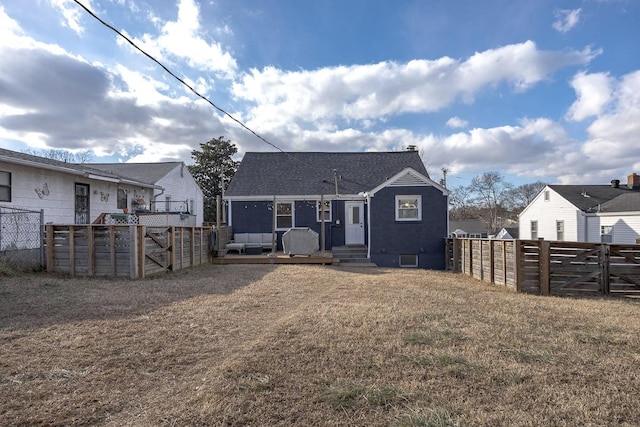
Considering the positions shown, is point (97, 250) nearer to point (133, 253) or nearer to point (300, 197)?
point (133, 253)

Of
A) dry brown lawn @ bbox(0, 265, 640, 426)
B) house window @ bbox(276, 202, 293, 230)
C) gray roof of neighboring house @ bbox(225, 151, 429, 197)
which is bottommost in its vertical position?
dry brown lawn @ bbox(0, 265, 640, 426)

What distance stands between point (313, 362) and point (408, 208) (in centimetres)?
1289

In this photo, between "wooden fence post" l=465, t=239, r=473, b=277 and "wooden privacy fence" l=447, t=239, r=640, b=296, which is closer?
"wooden privacy fence" l=447, t=239, r=640, b=296

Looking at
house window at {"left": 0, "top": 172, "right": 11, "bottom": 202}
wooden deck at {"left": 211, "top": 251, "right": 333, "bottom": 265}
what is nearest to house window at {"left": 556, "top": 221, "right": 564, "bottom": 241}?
wooden deck at {"left": 211, "top": 251, "right": 333, "bottom": 265}

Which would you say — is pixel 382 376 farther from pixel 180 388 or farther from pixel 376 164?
pixel 376 164

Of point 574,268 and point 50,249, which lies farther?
point 50,249

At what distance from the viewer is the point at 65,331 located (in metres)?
5.11

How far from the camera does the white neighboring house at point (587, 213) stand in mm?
23562

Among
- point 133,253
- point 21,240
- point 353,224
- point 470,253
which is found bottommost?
point 470,253

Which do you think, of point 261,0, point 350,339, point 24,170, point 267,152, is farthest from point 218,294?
point 267,152

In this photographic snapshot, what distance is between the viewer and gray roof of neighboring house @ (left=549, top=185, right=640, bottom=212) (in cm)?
2394

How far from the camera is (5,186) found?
11.5 m

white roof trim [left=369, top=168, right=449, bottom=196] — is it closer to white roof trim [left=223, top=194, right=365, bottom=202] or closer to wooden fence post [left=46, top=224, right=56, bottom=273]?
white roof trim [left=223, top=194, right=365, bottom=202]

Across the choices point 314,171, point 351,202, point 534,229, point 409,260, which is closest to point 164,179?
point 314,171
